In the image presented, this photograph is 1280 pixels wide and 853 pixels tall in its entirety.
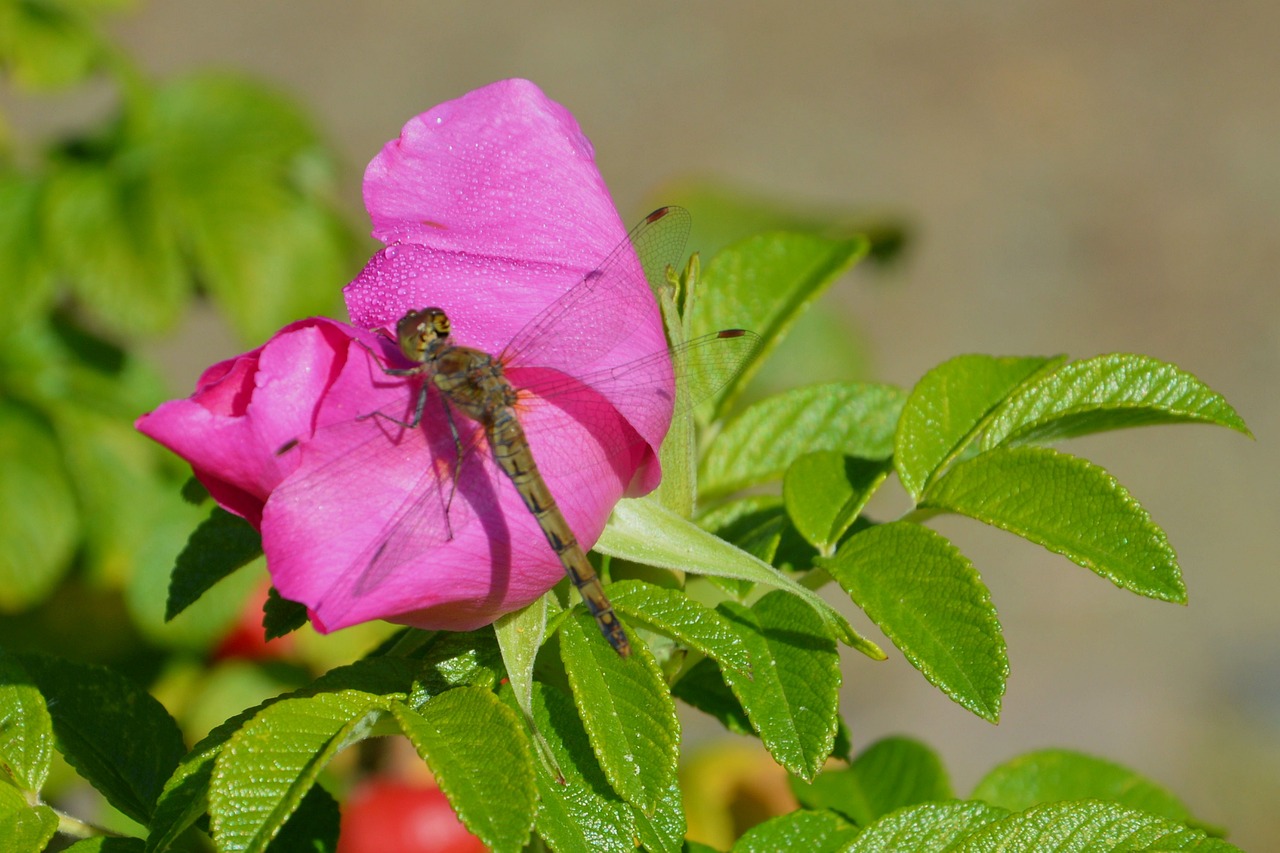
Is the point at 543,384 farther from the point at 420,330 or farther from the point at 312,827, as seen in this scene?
the point at 312,827

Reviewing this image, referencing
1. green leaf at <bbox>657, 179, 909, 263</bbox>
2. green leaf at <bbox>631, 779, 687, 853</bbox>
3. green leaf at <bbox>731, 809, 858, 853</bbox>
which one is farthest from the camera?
green leaf at <bbox>657, 179, 909, 263</bbox>

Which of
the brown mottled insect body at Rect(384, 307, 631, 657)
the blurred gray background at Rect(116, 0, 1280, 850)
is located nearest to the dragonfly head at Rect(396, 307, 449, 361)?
the brown mottled insect body at Rect(384, 307, 631, 657)

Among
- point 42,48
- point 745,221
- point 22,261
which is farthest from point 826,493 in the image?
point 745,221

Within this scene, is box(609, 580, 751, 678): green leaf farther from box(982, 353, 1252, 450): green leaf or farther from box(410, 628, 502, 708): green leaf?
Answer: box(982, 353, 1252, 450): green leaf

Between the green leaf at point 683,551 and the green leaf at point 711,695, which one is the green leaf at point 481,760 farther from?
the green leaf at point 711,695

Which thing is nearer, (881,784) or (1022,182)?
(881,784)

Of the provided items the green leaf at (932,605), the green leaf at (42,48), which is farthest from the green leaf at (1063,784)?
the green leaf at (42,48)
